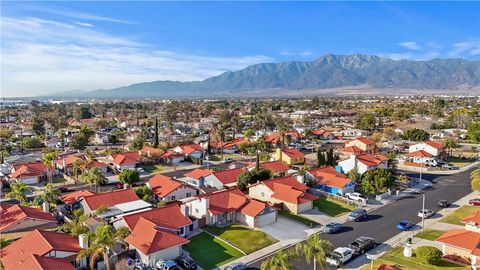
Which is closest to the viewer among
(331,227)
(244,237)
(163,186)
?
(244,237)

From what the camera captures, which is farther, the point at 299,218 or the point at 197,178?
the point at 197,178

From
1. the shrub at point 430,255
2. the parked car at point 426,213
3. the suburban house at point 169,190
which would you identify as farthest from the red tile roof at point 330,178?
the shrub at point 430,255

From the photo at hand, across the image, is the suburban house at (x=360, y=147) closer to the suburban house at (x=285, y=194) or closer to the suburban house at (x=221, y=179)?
the suburban house at (x=285, y=194)

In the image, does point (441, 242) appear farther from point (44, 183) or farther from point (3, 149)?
point (3, 149)

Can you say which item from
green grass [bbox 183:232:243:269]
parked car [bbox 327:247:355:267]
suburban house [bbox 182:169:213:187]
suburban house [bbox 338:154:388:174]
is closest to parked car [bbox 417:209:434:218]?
parked car [bbox 327:247:355:267]

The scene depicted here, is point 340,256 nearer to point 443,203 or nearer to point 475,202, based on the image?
point 443,203

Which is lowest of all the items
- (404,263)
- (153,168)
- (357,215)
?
(404,263)

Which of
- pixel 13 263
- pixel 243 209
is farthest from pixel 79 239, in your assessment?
pixel 243 209

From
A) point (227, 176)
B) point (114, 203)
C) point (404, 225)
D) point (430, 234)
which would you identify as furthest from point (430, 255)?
point (114, 203)

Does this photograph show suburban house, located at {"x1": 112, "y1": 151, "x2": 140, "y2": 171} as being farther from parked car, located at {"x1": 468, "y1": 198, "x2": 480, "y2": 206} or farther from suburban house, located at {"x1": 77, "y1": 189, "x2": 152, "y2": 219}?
parked car, located at {"x1": 468, "y1": 198, "x2": 480, "y2": 206}
